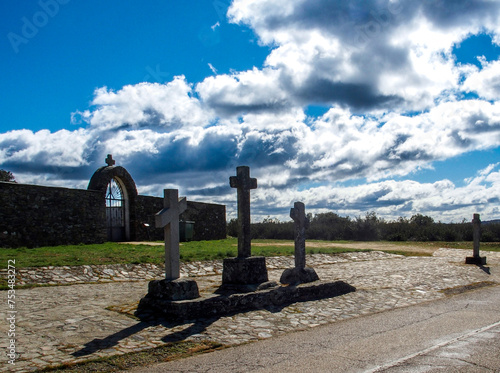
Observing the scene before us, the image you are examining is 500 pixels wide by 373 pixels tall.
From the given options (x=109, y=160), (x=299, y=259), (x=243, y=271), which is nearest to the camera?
(x=243, y=271)

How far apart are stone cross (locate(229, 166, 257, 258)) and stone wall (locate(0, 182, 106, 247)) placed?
32.3ft

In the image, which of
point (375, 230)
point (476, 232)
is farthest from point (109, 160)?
point (375, 230)

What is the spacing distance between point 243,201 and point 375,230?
27152mm

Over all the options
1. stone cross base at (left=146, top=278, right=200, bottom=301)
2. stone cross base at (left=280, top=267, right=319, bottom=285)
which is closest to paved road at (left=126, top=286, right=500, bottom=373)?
stone cross base at (left=146, top=278, right=200, bottom=301)

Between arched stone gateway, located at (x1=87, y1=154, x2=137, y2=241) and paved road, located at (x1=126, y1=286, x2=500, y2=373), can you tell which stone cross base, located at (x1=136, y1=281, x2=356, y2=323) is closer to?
paved road, located at (x1=126, y1=286, x2=500, y2=373)

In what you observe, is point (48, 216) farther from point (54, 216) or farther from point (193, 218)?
point (193, 218)

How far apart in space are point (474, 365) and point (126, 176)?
1822cm

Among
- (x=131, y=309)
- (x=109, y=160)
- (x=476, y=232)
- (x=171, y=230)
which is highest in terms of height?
(x=109, y=160)

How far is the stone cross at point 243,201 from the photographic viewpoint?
361 inches

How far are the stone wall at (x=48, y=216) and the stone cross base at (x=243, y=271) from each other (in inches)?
389

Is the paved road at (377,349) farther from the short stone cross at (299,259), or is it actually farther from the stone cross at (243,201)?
the stone cross at (243,201)

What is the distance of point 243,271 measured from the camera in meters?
8.71

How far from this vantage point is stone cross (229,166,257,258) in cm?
916

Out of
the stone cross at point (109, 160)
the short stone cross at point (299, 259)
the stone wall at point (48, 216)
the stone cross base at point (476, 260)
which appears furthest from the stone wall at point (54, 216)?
the stone cross base at point (476, 260)
